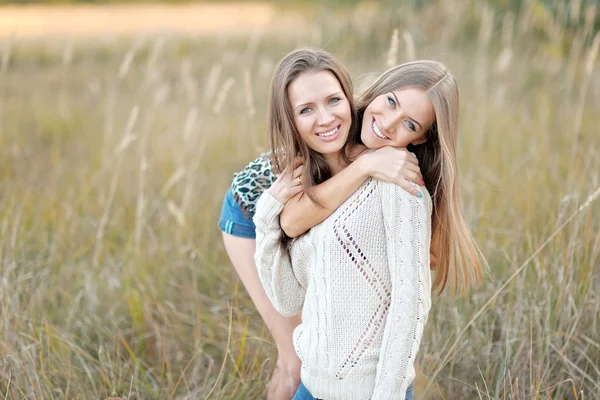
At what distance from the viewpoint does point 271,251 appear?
178 cm

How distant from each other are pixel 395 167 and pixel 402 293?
0.29 metres

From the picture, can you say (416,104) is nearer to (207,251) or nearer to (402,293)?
(402,293)

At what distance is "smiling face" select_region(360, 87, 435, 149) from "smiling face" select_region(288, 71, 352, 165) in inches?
2.4

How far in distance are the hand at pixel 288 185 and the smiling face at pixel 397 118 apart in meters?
0.19

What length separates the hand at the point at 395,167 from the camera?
1604 mm

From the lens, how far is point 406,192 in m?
1.61

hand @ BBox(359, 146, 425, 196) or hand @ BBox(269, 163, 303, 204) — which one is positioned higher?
hand @ BBox(359, 146, 425, 196)

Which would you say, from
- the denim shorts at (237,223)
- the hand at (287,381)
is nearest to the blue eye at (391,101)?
the denim shorts at (237,223)

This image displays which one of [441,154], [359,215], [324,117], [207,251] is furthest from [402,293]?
[207,251]

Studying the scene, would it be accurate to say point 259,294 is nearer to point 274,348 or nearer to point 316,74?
point 274,348

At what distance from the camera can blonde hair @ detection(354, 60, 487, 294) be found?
1.65m

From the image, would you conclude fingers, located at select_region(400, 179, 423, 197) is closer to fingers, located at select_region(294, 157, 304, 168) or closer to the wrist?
the wrist

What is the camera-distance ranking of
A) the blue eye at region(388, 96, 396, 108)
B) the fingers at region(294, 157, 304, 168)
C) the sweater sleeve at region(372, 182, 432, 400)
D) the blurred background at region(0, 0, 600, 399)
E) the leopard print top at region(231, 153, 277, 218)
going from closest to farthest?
1. the sweater sleeve at region(372, 182, 432, 400)
2. the blue eye at region(388, 96, 396, 108)
3. the fingers at region(294, 157, 304, 168)
4. the leopard print top at region(231, 153, 277, 218)
5. the blurred background at region(0, 0, 600, 399)

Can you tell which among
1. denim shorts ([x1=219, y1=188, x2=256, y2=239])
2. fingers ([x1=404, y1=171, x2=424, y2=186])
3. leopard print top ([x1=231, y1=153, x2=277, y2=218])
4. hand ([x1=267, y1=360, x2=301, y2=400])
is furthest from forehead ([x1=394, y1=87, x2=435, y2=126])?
hand ([x1=267, y1=360, x2=301, y2=400])
